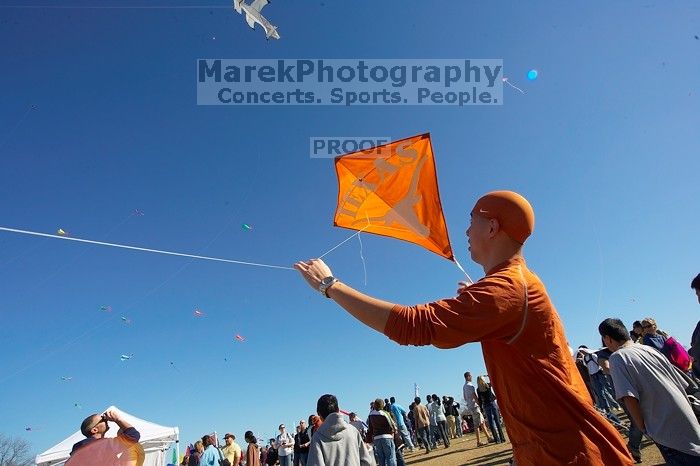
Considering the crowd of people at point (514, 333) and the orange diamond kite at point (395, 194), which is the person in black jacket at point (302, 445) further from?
the crowd of people at point (514, 333)

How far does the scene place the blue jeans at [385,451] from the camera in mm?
8102

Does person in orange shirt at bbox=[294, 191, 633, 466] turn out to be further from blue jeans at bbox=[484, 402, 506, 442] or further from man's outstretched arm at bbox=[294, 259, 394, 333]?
blue jeans at bbox=[484, 402, 506, 442]

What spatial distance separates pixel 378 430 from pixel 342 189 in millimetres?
5668

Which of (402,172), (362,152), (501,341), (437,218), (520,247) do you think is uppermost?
(362,152)

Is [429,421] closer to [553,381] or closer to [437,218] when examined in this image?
[437,218]

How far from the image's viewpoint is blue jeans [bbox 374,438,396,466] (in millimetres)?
8102

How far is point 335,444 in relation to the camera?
471cm

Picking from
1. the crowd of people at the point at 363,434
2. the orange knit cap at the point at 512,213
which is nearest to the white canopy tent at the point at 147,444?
the crowd of people at the point at 363,434

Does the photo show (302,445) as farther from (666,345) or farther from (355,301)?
(355,301)

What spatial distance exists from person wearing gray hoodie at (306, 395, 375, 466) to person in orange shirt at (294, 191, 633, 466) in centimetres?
356

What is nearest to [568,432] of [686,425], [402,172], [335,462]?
[686,425]

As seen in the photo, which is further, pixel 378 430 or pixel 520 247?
pixel 378 430

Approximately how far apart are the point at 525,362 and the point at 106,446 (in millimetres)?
4292

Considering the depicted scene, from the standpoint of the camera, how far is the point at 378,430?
27.7 feet
